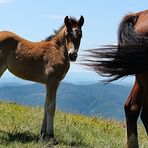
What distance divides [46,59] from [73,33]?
708 millimetres

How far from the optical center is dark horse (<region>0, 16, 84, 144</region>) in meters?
9.11

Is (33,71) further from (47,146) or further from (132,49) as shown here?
(132,49)

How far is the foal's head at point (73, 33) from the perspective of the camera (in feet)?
30.0

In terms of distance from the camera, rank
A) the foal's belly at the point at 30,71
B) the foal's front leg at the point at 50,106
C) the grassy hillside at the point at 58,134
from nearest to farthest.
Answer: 1. the grassy hillside at the point at 58,134
2. the foal's front leg at the point at 50,106
3. the foal's belly at the point at 30,71

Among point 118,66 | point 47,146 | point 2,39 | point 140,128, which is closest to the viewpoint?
point 118,66

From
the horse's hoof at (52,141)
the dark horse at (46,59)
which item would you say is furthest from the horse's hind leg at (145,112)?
the dark horse at (46,59)

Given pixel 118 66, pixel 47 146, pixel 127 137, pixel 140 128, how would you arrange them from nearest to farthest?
pixel 118 66 → pixel 127 137 → pixel 47 146 → pixel 140 128

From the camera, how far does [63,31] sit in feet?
31.3

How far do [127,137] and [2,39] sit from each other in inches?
120

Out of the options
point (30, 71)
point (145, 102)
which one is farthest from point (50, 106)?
point (145, 102)

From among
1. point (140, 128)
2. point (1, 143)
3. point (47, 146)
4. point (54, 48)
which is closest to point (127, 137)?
point (47, 146)

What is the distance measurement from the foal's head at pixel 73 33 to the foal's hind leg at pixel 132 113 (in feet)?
6.57

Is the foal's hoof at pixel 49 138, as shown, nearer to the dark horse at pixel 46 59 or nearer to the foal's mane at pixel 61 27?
the dark horse at pixel 46 59

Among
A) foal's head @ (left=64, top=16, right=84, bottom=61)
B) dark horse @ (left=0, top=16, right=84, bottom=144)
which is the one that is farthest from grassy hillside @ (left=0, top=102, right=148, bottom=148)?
foal's head @ (left=64, top=16, right=84, bottom=61)
